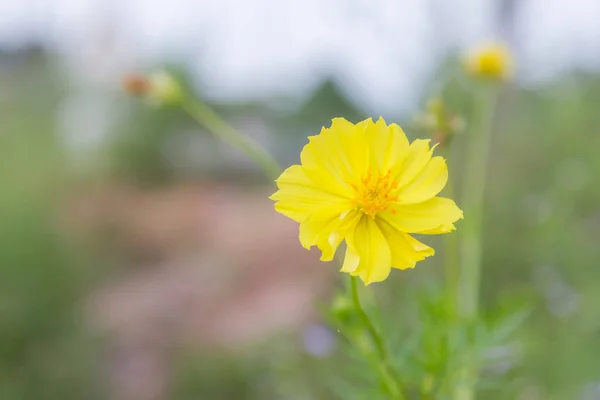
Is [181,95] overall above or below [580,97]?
below

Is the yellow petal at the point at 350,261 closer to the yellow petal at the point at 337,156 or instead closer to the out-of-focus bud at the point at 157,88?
Answer: the yellow petal at the point at 337,156

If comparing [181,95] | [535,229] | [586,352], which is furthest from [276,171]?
[586,352]

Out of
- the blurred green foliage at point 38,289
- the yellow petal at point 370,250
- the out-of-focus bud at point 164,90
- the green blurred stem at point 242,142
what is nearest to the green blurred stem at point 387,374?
the yellow petal at point 370,250

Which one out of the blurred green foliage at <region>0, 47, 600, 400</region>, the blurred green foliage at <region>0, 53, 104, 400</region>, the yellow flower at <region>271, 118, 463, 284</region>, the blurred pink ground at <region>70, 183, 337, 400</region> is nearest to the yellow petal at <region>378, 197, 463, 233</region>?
the yellow flower at <region>271, 118, 463, 284</region>

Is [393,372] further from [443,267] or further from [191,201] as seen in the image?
[191,201]

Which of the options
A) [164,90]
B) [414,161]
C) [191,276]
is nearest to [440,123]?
[414,161]

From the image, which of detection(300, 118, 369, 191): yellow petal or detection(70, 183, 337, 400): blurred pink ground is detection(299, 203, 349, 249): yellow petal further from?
detection(70, 183, 337, 400): blurred pink ground

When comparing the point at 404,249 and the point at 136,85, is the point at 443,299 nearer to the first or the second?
the point at 404,249
